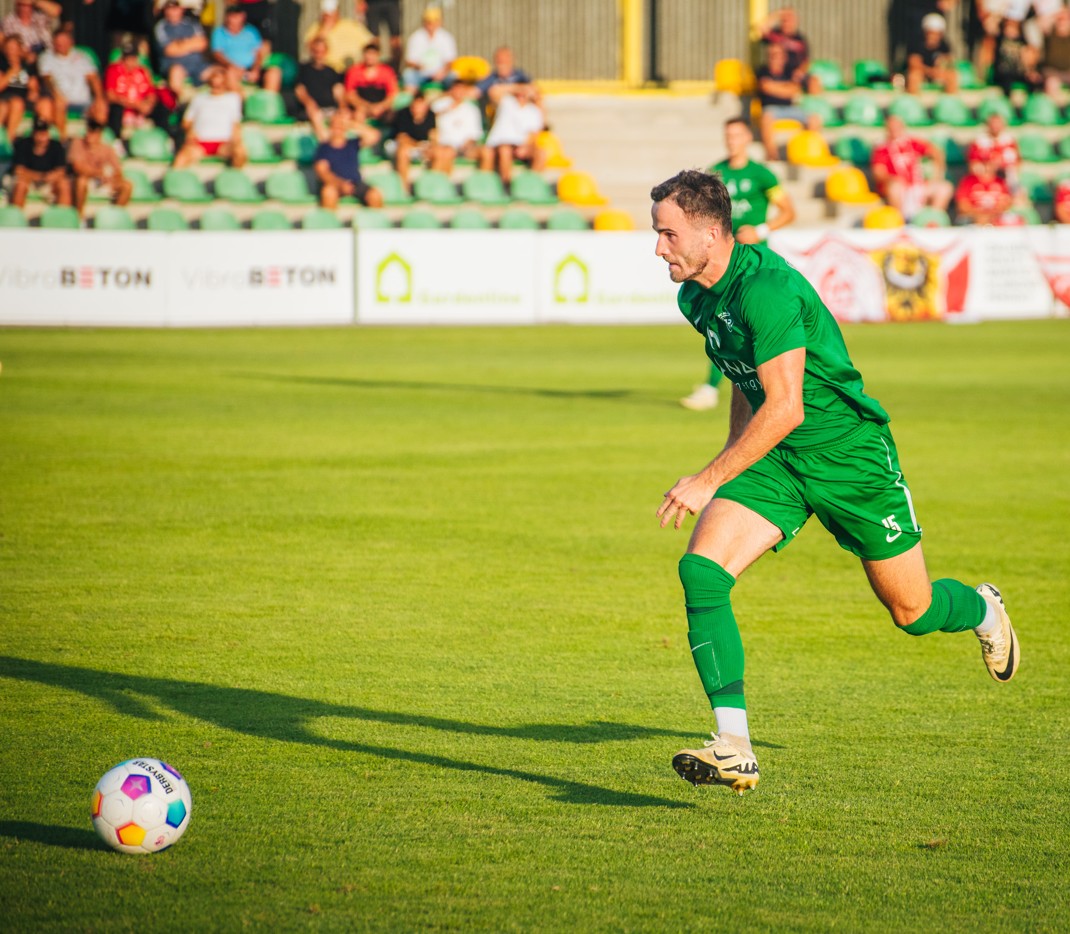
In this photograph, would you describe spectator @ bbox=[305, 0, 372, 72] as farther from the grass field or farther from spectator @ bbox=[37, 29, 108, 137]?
the grass field

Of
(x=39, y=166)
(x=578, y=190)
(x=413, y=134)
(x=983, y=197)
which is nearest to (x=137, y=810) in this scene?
(x=39, y=166)

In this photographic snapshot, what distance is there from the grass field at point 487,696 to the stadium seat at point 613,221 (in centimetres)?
A: 1357

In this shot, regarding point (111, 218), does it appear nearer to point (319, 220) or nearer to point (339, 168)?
point (319, 220)

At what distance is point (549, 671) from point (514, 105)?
2289 cm

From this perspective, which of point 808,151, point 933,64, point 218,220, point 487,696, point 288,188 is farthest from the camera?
point 933,64

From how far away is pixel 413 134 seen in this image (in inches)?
1071

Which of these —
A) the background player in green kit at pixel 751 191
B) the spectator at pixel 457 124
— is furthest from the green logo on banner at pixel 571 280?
the background player in green kit at pixel 751 191

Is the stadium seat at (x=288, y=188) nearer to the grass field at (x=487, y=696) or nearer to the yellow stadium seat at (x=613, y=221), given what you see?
the yellow stadium seat at (x=613, y=221)

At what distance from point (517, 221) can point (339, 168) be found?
122 inches

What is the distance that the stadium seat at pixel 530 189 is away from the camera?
89.3ft

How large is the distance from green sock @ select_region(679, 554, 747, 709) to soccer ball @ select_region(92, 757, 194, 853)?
5.29 feet

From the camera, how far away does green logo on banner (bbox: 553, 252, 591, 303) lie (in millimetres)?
23609

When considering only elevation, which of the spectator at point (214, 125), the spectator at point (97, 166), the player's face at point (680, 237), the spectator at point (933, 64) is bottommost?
the player's face at point (680, 237)

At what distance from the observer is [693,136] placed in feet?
102
